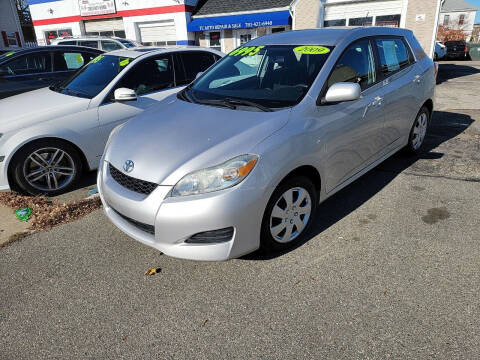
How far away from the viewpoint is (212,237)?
246 centimetres

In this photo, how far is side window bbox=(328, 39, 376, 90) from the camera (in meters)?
3.22

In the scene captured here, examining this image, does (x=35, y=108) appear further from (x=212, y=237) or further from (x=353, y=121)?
(x=353, y=121)

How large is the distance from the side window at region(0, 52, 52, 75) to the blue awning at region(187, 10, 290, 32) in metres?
12.9

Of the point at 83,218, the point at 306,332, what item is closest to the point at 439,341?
the point at 306,332

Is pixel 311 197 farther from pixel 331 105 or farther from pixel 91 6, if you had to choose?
pixel 91 6

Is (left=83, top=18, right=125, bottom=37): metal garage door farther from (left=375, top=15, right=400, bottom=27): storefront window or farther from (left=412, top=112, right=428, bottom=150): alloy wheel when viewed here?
(left=412, top=112, right=428, bottom=150): alloy wheel

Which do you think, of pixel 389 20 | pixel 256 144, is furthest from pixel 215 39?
pixel 256 144

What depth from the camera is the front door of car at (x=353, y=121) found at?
120 inches

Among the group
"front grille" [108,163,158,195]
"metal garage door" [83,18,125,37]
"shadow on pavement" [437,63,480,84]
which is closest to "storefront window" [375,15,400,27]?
"shadow on pavement" [437,63,480,84]

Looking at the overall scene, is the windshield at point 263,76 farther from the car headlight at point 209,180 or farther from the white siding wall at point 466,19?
the white siding wall at point 466,19

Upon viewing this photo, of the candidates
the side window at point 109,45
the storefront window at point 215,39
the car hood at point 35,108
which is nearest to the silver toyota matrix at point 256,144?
the car hood at point 35,108

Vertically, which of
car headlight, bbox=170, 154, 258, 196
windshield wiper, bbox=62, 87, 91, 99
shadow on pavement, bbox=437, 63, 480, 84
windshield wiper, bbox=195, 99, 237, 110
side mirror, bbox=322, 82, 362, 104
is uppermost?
side mirror, bbox=322, 82, 362, 104

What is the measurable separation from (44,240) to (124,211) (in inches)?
49.3

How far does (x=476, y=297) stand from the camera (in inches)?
96.4
